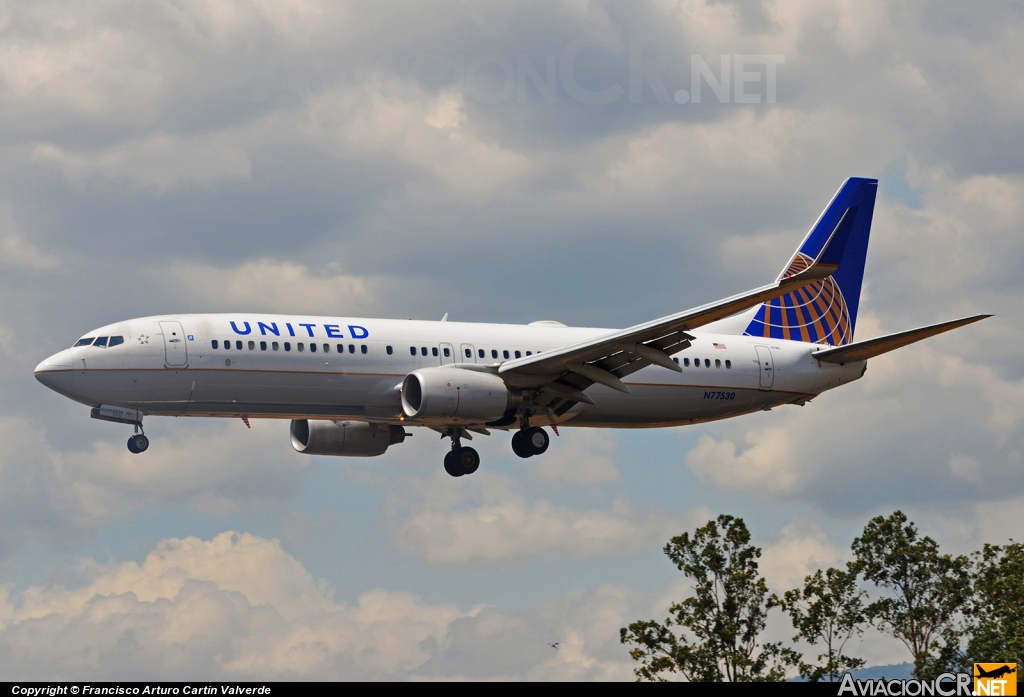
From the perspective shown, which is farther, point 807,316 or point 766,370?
point 807,316

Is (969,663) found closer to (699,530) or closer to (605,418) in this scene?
(699,530)

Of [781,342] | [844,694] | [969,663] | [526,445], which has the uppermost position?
[781,342]

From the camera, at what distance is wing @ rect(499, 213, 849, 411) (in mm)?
51000

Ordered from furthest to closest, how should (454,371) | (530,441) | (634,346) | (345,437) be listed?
(345,437), (530,441), (454,371), (634,346)

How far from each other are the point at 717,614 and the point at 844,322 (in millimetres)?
14066

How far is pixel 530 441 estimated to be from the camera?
59.2 meters

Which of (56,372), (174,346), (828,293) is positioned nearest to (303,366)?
(174,346)

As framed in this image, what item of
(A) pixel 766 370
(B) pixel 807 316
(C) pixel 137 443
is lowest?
(C) pixel 137 443

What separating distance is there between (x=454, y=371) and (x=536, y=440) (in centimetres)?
580

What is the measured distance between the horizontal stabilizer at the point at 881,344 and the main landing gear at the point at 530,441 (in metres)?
12.0

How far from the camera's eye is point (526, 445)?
59.2m

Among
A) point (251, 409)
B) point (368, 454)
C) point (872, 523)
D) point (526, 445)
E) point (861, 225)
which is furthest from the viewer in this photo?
point (872, 523)

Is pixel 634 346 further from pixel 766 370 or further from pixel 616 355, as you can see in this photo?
pixel 766 370

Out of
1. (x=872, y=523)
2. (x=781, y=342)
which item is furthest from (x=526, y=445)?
(x=872, y=523)
